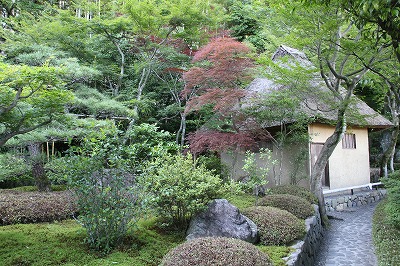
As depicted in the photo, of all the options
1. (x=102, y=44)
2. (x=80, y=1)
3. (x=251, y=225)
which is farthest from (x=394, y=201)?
(x=80, y=1)

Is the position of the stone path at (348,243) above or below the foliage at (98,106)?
below

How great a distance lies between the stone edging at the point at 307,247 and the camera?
463 centimetres

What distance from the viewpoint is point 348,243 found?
703cm

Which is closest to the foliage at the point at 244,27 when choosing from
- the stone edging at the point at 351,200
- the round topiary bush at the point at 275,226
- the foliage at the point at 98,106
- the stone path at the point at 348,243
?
the stone edging at the point at 351,200

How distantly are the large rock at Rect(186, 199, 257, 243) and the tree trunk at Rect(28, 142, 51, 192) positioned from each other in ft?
19.6

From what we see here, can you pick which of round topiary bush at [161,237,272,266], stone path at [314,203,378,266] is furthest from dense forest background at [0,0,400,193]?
stone path at [314,203,378,266]

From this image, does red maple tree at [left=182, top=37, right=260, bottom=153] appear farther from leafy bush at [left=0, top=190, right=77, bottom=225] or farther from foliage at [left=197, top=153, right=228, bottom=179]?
leafy bush at [left=0, top=190, right=77, bottom=225]

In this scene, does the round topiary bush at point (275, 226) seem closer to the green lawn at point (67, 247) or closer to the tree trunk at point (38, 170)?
the green lawn at point (67, 247)

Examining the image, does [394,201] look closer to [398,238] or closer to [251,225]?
[398,238]

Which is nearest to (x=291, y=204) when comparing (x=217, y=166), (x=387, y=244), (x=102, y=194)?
(x=387, y=244)

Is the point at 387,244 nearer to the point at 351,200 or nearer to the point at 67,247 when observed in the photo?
the point at 67,247

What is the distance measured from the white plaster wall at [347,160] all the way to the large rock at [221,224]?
6.41 metres

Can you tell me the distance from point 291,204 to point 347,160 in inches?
280

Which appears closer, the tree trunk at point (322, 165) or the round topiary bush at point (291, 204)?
the round topiary bush at point (291, 204)
